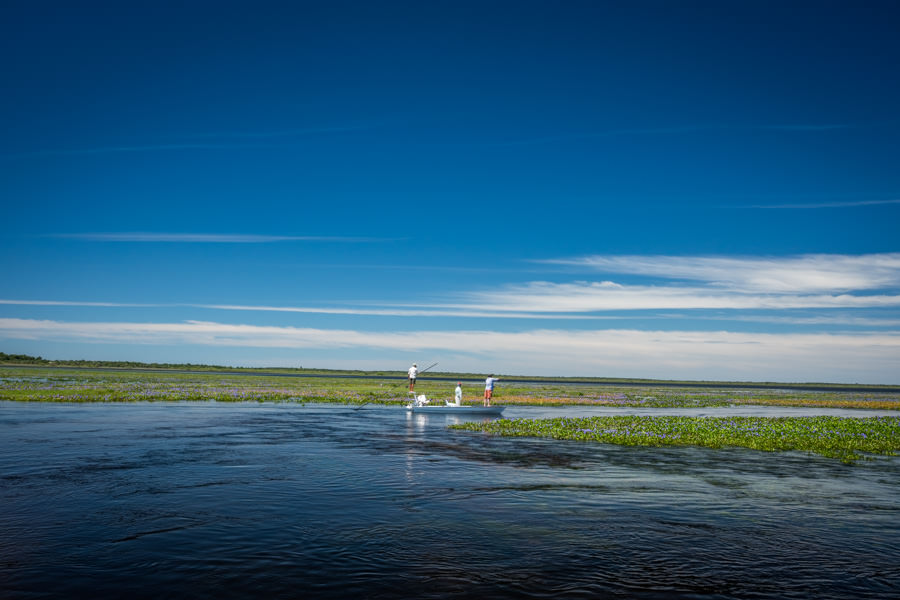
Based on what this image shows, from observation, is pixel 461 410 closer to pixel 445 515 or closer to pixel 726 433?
pixel 726 433

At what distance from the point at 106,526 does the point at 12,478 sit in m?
7.72

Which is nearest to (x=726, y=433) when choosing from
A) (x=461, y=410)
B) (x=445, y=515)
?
(x=461, y=410)

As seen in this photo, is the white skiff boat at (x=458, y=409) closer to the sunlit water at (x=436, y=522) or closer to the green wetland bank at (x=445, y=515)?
the green wetland bank at (x=445, y=515)

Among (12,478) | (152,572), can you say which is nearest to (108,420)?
(12,478)

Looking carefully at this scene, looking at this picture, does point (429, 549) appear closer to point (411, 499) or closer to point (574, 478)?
point (411, 499)

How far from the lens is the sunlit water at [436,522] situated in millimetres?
11344

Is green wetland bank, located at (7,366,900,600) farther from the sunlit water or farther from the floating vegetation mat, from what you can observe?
the floating vegetation mat

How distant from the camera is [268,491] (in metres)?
18.9

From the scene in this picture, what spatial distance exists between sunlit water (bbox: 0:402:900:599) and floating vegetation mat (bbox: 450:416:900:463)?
8.87ft

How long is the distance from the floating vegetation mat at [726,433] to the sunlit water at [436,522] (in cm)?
270

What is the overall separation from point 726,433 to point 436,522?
80.1ft

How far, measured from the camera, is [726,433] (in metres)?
34.4

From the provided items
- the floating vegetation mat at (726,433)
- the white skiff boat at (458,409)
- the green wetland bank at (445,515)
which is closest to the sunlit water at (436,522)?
the green wetland bank at (445,515)

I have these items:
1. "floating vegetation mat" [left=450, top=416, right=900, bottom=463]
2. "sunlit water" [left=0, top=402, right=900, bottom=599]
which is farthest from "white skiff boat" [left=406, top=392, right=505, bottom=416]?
"sunlit water" [left=0, top=402, right=900, bottom=599]
